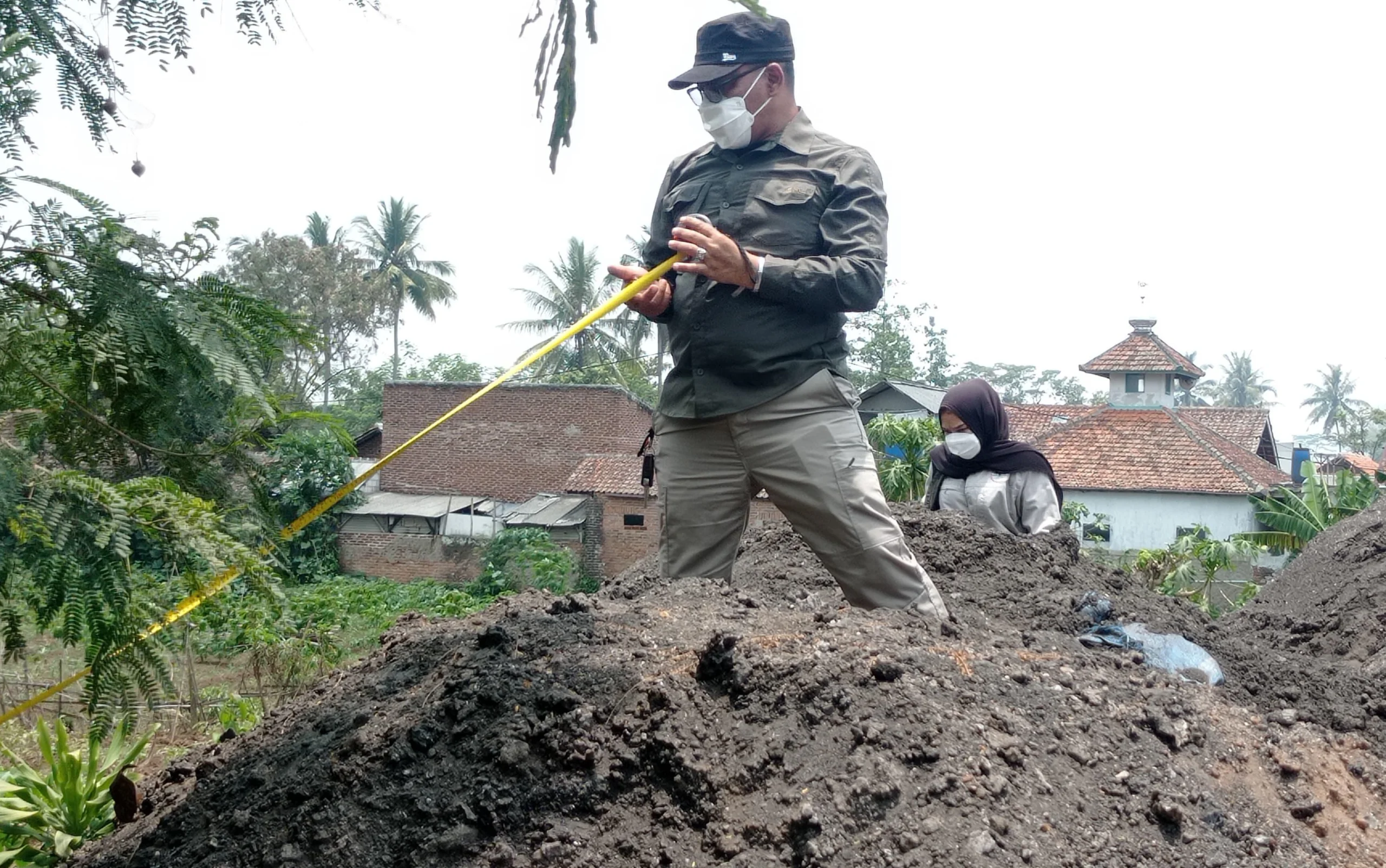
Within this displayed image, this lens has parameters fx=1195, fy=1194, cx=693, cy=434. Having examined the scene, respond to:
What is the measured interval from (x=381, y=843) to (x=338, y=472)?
21.4 m

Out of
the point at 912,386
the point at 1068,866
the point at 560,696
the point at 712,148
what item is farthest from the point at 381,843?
the point at 912,386

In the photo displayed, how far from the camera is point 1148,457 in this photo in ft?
93.2

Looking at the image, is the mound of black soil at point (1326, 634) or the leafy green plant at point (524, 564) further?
the leafy green plant at point (524, 564)

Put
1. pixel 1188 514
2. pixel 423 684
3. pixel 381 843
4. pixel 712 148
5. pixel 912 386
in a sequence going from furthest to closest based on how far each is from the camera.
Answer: pixel 912 386 → pixel 1188 514 → pixel 712 148 → pixel 423 684 → pixel 381 843

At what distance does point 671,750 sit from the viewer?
262 cm

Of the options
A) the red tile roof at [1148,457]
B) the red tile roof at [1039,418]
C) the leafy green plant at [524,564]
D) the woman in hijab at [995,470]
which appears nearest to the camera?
the woman in hijab at [995,470]

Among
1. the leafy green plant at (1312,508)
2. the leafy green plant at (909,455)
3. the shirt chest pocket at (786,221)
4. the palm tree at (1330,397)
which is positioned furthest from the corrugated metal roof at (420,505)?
the palm tree at (1330,397)

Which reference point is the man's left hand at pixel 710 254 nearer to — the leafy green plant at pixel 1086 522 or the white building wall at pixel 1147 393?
the leafy green plant at pixel 1086 522

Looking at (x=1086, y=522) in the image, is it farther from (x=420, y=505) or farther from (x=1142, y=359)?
(x=420, y=505)

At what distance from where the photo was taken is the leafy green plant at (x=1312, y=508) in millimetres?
16641

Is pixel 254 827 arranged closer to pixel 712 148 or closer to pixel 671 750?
pixel 671 750

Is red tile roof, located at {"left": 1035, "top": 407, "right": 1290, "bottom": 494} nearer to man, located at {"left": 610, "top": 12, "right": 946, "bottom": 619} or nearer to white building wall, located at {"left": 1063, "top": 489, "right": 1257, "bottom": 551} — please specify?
white building wall, located at {"left": 1063, "top": 489, "right": 1257, "bottom": 551}

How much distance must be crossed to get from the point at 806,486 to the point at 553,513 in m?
23.6

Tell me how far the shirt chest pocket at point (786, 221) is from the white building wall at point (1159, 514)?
2451cm
